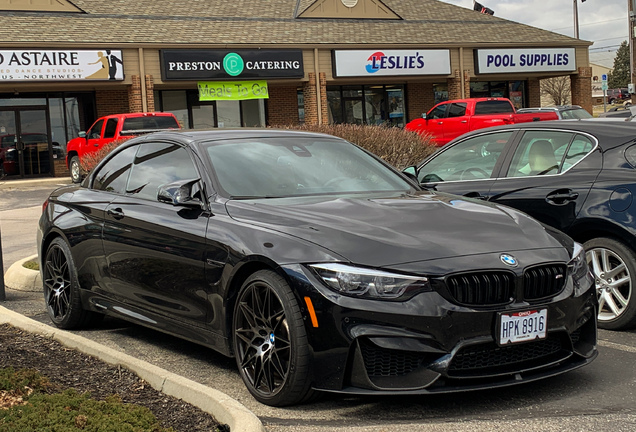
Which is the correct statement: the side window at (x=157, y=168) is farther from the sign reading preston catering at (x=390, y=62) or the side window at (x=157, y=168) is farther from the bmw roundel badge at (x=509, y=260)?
the sign reading preston catering at (x=390, y=62)

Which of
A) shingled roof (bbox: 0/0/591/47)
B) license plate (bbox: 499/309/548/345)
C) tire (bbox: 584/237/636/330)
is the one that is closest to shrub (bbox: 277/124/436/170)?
tire (bbox: 584/237/636/330)

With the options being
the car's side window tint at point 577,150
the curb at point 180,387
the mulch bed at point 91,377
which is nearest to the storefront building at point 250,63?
the mulch bed at point 91,377

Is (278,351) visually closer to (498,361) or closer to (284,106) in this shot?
(498,361)

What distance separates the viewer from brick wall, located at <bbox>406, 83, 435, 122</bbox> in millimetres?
34062

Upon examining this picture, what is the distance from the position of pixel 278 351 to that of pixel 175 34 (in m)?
25.5

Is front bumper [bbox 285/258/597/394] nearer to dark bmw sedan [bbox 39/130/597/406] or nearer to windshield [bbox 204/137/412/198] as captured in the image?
dark bmw sedan [bbox 39/130/597/406]

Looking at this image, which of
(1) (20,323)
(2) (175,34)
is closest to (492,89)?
(2) (175,34)

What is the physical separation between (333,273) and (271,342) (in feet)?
1.89

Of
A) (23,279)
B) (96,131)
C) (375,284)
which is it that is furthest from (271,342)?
(96,131)

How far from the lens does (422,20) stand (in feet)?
113

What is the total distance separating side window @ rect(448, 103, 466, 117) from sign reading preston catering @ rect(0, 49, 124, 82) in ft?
35.3

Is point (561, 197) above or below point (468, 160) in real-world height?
below

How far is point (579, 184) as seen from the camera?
6285 millimetres

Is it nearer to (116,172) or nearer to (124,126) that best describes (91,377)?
(116,172)
